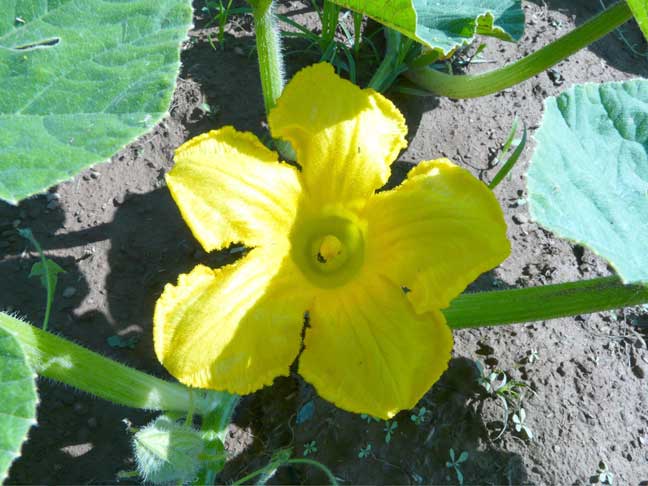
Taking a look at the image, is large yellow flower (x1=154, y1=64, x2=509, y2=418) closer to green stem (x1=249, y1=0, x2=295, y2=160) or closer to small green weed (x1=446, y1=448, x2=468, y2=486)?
green stem (x1=249, y1=0, x2=295, y2=160)

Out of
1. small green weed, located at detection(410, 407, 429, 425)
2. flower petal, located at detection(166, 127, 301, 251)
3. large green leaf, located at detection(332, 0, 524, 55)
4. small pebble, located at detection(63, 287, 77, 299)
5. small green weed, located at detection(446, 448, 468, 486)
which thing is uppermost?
large green leaf, located at detection(332, 0, 524, 55)

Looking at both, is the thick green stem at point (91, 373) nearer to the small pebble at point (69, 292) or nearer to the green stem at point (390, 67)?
the small pebble at point (69, 292)

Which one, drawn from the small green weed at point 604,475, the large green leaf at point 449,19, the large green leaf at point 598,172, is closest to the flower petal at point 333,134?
the large green leaf at point 449,19

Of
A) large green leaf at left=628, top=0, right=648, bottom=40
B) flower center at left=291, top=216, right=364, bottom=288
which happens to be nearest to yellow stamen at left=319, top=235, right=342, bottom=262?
flower center at left=291, top=216, right=364, bottom=288

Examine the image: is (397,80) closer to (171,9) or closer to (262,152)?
(262,152)

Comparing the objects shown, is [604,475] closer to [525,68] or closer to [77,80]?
[525,68]

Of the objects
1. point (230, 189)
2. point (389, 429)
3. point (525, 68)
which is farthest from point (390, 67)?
point (389, 429)
